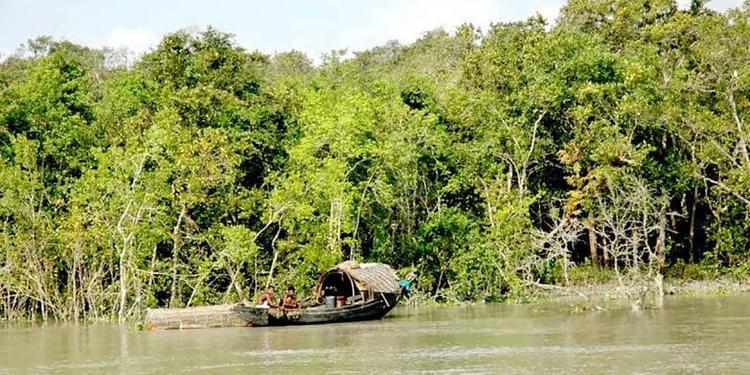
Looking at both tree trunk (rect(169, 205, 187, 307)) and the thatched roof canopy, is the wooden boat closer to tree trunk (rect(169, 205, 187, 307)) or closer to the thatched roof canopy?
the thatched roof canopy

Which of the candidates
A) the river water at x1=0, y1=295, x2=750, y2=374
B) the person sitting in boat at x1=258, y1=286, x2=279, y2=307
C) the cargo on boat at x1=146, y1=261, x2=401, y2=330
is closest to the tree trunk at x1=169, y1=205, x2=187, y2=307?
the river water at x1=0, y1=295, x2=750, y2=374

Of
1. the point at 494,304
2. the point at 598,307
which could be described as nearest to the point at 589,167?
the point at 494,304

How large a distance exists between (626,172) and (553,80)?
11.8ft

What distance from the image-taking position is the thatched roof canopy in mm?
25125

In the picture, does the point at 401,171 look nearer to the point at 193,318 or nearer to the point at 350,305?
the point at 350,305

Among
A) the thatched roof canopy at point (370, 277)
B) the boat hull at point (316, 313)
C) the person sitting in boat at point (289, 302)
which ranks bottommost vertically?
the boat hull at point (316, 313)

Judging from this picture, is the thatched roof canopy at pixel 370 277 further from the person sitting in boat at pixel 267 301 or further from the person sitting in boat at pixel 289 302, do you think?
the person sitting in boat at pixel 267 301

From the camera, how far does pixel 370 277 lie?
2530cm

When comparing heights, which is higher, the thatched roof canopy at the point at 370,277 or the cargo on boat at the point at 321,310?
the thatched roof canopy at the point at 370,277

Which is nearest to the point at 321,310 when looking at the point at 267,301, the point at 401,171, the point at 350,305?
the point at 350,305

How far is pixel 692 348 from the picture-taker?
16.8m

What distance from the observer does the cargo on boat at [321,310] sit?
24359 millimetres

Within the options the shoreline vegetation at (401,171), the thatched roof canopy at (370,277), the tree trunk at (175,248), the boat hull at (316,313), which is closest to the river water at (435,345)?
the boat hull at (316,313)

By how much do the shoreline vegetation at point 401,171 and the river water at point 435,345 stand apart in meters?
3.42
